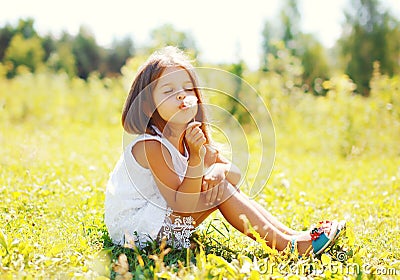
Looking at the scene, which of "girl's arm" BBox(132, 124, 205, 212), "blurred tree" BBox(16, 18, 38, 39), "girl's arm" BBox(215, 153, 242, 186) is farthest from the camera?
"blurred tree" BBox(16, 18, 38, 39)

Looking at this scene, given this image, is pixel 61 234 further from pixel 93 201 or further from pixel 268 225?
pixel 268 225

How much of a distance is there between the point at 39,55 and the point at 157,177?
14.2 m

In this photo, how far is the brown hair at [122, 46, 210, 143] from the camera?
233cm

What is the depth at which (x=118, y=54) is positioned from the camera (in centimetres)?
2191

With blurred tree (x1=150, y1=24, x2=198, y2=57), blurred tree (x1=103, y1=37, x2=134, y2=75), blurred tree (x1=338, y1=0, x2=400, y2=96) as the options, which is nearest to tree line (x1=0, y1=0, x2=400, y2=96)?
blurred tree (x1=338, y1=0, x2=400, y2=96)

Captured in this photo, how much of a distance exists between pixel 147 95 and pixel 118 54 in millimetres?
20195

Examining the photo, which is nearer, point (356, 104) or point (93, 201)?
point (93, 201)

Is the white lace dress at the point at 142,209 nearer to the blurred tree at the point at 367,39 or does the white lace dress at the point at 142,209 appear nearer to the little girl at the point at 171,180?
the little girl at the point at 171,180

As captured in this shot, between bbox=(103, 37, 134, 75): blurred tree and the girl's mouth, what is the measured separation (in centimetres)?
1938

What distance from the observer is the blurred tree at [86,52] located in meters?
21.0

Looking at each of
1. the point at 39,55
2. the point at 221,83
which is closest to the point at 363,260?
the point at 221,83

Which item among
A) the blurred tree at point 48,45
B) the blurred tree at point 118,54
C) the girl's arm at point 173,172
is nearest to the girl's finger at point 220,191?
the girl's arm at point 173,172

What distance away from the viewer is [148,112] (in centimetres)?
235

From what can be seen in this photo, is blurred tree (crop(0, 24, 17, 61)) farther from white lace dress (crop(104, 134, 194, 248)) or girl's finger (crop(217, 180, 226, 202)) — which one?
girl's finger (crop(217, 180, 226, 202))
